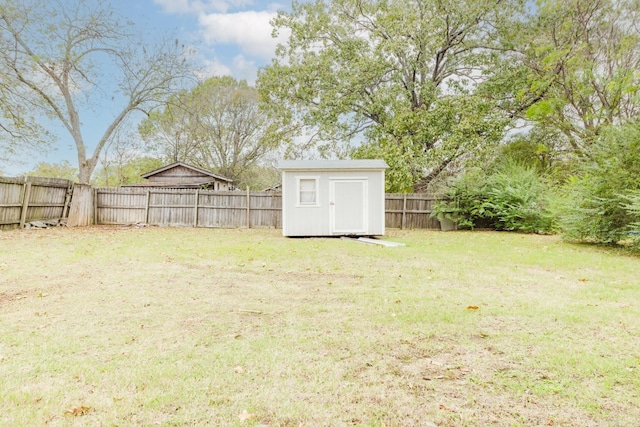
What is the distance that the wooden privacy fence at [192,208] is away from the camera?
50.5 feet

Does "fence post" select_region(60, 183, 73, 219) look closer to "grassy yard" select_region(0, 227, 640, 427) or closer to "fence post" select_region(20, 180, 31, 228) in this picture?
"fence post" select_region(20, 180, 31, 228)

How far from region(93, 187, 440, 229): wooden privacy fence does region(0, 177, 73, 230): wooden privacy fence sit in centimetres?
161

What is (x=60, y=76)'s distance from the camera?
16328mm

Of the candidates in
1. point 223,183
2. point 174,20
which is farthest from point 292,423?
point 223,183

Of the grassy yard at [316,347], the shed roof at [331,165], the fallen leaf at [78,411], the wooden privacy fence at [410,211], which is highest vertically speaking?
the shed roof at [331,165]

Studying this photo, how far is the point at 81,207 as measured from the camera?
14.2m

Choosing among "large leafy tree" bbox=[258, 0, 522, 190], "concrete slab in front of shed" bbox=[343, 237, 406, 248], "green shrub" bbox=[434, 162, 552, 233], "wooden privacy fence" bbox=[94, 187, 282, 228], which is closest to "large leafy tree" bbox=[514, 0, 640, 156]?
"green shrub" bbox=[434, 162, 552, 233]

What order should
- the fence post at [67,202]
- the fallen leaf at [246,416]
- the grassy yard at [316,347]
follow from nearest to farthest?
1. the fallen leaf at [246,416]
2. the grassy yard at [316,347]
3. the fence post at [67,202]

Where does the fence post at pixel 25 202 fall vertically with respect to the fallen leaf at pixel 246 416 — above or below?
above

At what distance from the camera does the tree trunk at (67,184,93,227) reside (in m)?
13.9

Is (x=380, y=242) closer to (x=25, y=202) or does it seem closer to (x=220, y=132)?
(x=25, y=202)

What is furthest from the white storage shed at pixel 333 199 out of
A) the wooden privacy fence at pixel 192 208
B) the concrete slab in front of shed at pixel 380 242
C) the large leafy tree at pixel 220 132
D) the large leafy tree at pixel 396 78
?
Answer: the large leafy tree at pixel 220 132

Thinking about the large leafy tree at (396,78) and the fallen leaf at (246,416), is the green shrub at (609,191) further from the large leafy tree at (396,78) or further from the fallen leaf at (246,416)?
the fallen leaf at (246,416)

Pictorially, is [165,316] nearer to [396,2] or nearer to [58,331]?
[58,331]
